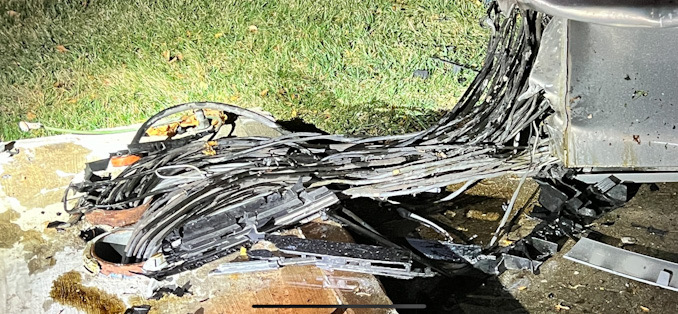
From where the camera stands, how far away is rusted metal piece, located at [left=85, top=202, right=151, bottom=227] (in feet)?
11.6

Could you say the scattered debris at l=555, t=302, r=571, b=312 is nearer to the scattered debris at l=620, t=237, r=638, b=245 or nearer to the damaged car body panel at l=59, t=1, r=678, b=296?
the damaged car body panel at l=59, t=1, r=678, b=296

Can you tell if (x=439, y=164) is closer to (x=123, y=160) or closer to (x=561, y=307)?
(x=561, y=307)

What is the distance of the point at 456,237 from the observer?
3945 millimetres

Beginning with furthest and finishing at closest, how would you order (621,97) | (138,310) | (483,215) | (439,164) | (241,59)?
(241,59) → (483,215) → (439,164) → (621,97) → (138,310)

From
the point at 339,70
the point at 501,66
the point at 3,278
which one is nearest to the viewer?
the point at 3,278

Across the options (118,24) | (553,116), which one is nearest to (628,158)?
(553,116)

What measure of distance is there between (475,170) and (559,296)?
933 millimetres

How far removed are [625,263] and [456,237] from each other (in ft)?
3.28

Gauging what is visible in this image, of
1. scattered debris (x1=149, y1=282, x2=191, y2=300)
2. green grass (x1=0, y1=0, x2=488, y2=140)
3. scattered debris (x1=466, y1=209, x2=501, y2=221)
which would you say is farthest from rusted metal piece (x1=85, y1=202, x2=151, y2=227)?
scattered debris (x1=466, y1=209, x2=501, y2=221)

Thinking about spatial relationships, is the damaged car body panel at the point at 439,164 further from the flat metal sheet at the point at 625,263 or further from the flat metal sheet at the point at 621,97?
the flat metal sheet at the point at 625,263

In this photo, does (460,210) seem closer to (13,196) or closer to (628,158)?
(628,158)

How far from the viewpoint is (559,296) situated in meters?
3.47

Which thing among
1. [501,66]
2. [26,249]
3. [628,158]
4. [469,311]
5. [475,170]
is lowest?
[469,311]

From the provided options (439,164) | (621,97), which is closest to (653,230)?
(621,97)
